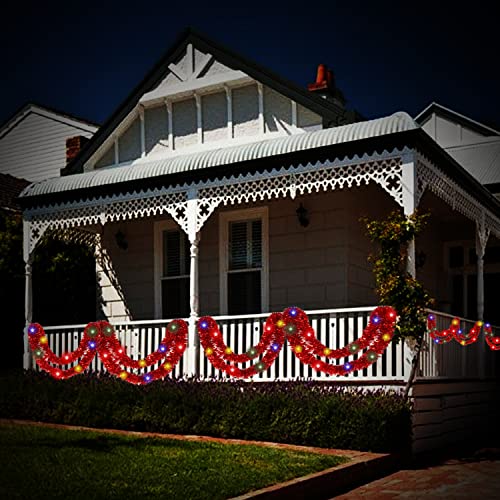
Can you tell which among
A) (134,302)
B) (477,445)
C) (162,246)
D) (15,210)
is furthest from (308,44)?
(15,210)

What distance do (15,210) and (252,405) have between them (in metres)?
10.1

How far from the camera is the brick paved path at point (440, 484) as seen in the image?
8.72 meters

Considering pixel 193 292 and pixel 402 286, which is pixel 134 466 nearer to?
pixel 402 286

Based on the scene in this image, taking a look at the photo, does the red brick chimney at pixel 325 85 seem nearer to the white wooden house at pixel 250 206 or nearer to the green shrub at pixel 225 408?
the white wooden house at pixel 250 206

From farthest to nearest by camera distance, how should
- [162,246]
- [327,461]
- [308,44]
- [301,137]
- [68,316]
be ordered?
[68,316] → [162,246] → [308,44] → [301,137] → [327,461]

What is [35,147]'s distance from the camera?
27688mm

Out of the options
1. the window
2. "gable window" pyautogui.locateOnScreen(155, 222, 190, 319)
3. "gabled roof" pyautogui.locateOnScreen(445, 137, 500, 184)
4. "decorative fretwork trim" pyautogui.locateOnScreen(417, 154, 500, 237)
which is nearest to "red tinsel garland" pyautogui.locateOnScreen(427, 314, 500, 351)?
"decorative fretwork trim" pyautogui.locateOnScreen(417, 154, 500, 237)

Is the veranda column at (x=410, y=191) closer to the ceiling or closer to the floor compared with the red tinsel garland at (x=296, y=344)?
closer to the ceiling

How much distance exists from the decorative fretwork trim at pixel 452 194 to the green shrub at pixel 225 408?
A: 325 cm

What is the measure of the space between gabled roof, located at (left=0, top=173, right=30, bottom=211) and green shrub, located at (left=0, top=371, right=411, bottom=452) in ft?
20.5

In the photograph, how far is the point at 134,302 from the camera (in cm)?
1659

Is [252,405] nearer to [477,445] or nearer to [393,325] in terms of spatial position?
[393,325]

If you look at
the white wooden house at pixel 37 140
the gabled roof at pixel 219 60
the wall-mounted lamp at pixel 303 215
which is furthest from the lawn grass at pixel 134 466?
the white wooden house at pixel 37 140

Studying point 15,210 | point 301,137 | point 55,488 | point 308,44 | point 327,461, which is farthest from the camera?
point 15,210
